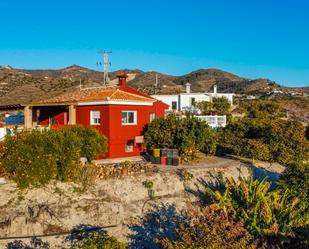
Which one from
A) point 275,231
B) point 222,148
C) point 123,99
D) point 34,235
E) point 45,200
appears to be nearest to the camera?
point 275,231

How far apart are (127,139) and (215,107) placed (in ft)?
93.2

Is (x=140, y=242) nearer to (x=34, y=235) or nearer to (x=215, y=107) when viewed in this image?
(x=34, y=235)

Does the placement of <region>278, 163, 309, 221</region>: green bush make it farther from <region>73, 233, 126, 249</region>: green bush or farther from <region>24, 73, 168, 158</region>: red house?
<region>24, 73, 168, 158</region>: red house

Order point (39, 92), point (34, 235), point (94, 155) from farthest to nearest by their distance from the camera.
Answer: point (39, 92) → point (94, 155) → point (34, 235)

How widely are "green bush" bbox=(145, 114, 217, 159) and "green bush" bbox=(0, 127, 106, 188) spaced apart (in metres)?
7.02

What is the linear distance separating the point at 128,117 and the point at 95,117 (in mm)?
2402

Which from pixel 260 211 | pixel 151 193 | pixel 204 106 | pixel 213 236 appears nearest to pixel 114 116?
pixel 151 193

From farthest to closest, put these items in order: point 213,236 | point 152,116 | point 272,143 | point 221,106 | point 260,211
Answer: point 221,106 → point 152,116 → point 272,143 → point 260,211 → point 213,236

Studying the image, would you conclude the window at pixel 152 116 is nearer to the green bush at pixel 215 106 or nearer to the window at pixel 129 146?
the window at pixel 129 146

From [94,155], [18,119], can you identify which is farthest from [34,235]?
[18,119]

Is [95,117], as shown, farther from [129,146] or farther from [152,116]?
[152,116]

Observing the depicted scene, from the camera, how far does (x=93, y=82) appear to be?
93.2 metres

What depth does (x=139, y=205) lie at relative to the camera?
19.4 meters

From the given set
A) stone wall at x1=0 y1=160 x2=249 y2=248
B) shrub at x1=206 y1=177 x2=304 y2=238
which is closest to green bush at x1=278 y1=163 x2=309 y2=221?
shrub at x1=206 y1=177 x2=304 y2=238
